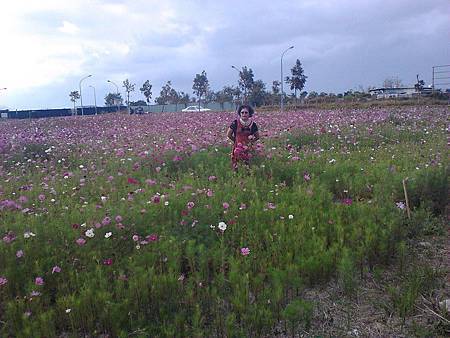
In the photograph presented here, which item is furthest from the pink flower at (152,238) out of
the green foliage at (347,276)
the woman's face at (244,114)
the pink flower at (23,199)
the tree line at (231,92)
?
the tree line at (231,92)

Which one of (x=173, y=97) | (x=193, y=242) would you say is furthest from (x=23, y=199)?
(x=173, y=97)

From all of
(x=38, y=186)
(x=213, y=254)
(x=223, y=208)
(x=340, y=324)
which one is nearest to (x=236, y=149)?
(x=223, y=208)

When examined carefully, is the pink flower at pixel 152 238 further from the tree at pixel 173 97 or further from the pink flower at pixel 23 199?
the tree at pixel 173 97

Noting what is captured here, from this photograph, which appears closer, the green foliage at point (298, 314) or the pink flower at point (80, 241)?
the green foliage at point (298, 314)

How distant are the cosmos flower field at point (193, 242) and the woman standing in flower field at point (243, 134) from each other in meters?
0.34

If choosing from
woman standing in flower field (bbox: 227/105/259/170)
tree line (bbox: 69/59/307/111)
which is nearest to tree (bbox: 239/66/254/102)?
tree line (bbox: 69/59/307/111)

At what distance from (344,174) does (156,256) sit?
361 cm

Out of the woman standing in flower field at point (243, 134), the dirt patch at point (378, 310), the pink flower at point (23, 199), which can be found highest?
the woman standing in flower field at point (243, 134)

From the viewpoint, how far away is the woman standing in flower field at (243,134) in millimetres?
7320

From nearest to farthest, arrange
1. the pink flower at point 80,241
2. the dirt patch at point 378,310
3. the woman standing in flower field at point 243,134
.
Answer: the dirt patch at point 378,310 → the pink flower at point 80,241 → the woman standing in flower field at point 243,134

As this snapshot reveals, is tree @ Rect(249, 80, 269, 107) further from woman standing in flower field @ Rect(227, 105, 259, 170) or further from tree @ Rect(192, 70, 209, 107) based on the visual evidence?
woman standing in flower field @ Rect(227, 105, 259, 170)

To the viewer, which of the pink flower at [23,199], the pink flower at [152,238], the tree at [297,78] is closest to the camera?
the pink flower at [152,238]

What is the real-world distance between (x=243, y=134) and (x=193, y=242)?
12.6ft

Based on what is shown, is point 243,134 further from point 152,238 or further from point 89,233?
point 89,233
